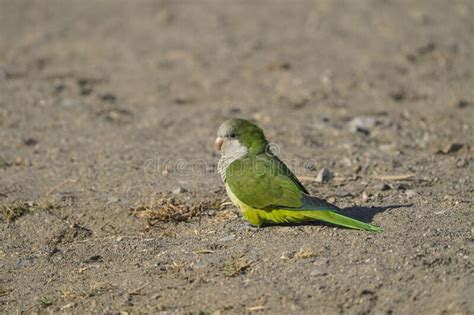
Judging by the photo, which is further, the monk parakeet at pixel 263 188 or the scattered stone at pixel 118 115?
the scattered stone at pixel 118 115

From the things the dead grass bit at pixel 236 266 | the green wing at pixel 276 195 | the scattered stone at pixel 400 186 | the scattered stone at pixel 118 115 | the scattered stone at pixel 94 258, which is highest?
the green wing at pixel 276 195

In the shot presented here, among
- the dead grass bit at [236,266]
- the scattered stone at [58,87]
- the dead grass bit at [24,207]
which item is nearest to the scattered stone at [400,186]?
the dead grass bit at [236,266]

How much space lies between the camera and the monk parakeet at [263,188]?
5.29m

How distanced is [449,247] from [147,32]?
929 centimetres

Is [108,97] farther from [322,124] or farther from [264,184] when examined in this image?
[264,184]

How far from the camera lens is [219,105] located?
32.4ft

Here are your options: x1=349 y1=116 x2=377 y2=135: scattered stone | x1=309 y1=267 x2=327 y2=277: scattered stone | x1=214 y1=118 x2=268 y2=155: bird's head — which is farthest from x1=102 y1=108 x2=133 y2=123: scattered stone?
x1=309 y1=267 x2=327 y2=277: scattered stone

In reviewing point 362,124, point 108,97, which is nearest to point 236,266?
point 362,124

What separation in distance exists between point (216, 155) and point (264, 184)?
→ 241 cm

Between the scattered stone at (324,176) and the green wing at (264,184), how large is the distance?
1.25 m

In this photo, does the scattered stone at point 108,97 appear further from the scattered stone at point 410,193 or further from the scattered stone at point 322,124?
the scattered stone at point 410,193

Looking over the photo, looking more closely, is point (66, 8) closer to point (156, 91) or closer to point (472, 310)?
point (156, 91)

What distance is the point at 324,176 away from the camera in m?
6.91

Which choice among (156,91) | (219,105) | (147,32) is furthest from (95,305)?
(147,32)
